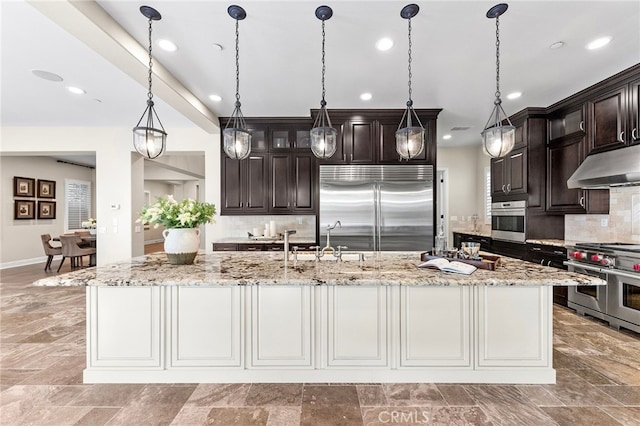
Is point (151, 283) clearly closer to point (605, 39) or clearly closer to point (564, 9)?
point (564, 9)

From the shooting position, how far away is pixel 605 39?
2.61 m

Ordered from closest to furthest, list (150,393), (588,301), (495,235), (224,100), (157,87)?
(150,393) < (157,87) < (588,301) < (224,100) < (495,235)

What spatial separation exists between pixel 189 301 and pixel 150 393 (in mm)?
633

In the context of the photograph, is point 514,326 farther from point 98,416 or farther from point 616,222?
point 616,222

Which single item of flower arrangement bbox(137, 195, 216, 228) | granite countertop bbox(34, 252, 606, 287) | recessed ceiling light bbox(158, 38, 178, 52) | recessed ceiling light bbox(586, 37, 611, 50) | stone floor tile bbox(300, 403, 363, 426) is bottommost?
stone floor tile bbox(300, 403, 363, 426)

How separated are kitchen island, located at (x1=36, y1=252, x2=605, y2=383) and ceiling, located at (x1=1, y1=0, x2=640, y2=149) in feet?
6.28

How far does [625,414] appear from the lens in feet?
5.97

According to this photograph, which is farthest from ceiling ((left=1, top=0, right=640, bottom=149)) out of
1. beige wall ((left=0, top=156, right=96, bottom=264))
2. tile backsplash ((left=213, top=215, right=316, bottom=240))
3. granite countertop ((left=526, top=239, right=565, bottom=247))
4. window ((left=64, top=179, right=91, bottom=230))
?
window ((left=64, top=179, right=91, bottom=230))

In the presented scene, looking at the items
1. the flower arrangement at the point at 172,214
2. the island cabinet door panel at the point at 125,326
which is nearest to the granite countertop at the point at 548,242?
the flower arrangement at the point at 172,214

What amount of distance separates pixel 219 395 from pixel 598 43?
13.7ft

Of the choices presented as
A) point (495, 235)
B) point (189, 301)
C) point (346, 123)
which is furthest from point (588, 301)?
point (189, 301)

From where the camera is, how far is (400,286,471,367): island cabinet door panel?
212 centimetres

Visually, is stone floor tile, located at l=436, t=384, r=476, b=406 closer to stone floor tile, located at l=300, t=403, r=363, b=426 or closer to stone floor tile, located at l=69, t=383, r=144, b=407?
stone floor tile, located at l=300, t=403, r=363, b=426

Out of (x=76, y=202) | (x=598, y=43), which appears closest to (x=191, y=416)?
(x=598, y=43)
